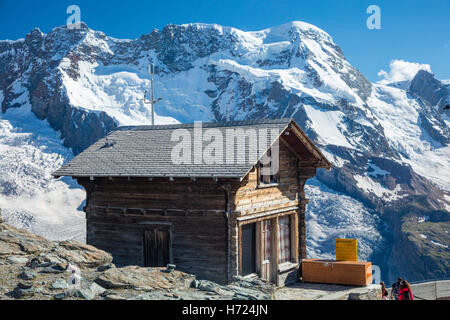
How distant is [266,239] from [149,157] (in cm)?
511

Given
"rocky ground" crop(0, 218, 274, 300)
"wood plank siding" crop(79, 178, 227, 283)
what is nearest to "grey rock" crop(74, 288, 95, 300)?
"rocky ground" crop(0, 218, 274, 300)

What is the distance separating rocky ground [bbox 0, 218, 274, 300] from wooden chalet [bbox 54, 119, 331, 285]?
1673mm

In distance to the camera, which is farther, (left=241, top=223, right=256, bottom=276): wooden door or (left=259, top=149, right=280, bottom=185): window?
(left=259, top=149, right=280, bottom=185): window

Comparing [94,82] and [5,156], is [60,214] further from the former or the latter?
[94,82]

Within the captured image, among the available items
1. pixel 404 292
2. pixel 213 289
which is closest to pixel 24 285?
pixel 213 289

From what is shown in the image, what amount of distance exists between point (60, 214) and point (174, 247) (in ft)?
410

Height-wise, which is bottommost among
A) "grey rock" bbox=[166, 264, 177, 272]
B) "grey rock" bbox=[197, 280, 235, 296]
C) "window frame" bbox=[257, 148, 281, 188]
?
"grey rock" bbox=[197, 280, 235, 296]

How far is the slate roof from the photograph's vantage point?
15609 millimetres

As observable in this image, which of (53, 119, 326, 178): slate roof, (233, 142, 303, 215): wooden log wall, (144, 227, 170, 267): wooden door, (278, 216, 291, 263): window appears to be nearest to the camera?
(53, 119, 326, 178): slate roof

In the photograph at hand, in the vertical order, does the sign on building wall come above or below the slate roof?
below

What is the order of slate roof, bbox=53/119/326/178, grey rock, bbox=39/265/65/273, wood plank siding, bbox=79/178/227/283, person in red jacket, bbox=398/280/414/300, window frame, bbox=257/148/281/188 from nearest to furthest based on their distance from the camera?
1. grey rock, bbox=39/265/65/273
2. person in red jacket, bbox=398/280/414/300
3. slate roof, bbox=53/119/326/178
4. wood plank siding, bbox=79/178/227/283
5. window frame, bbox=257/148/281/188

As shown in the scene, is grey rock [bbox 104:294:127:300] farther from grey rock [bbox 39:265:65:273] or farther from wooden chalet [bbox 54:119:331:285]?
wooden chalet [bbox 54:119:331:285]

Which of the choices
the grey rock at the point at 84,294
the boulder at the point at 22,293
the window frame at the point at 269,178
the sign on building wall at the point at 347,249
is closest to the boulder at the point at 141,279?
the grey rock at the point at 84,294
